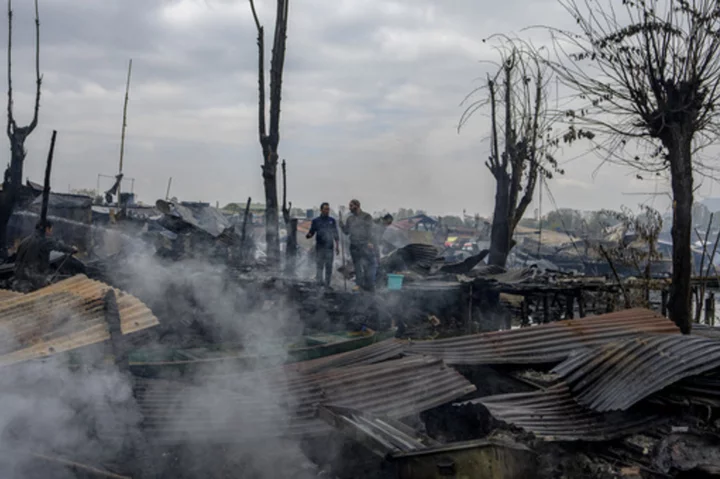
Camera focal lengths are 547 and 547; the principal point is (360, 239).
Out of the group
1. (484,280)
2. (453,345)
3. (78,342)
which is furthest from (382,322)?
(78,342)

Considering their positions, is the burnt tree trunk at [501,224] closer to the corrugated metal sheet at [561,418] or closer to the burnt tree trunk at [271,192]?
the burnt tree trunk at [271,192]

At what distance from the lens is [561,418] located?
500cm

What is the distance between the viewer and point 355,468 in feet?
15.0

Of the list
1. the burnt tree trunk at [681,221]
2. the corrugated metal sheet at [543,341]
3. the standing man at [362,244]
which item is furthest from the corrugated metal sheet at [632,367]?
the standing man at [362,244]

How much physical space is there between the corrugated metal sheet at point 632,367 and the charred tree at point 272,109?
30.7 feet

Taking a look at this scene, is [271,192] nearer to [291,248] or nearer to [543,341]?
[291,248]

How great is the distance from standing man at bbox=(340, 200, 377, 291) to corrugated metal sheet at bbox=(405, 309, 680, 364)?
4256mm

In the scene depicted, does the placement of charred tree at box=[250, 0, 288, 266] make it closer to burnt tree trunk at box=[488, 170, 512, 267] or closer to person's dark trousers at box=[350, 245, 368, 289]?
person's dark trousers at box=[350, 245, 368, 289]

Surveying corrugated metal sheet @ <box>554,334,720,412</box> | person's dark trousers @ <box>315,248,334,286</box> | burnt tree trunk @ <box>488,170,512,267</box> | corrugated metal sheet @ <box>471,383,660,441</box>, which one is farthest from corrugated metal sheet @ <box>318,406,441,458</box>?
burnt tree trunk @ <box>488,170,512,267</box>

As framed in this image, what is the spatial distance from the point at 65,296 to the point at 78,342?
127cm

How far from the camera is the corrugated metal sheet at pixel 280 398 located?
4539 millimetres

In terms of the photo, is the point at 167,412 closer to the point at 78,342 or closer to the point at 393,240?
the point at 78,342

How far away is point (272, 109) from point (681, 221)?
10130 mm

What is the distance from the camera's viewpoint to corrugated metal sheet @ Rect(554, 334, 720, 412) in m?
4.80
